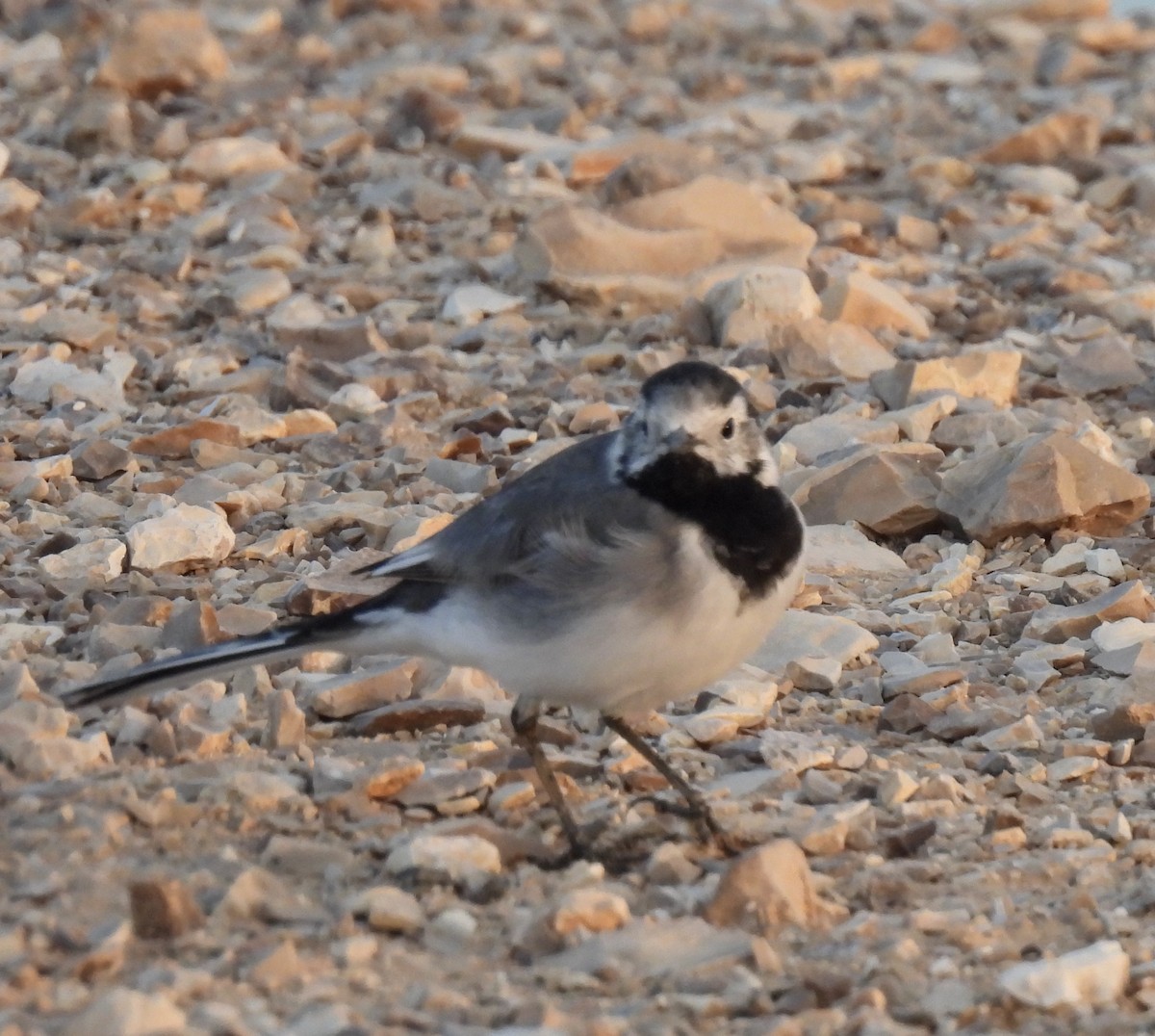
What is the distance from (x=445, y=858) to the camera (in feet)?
14.4

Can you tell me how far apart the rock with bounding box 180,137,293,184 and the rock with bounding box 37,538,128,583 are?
3.66 metres

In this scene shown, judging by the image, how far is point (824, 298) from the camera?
325 inches

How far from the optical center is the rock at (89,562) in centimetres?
609

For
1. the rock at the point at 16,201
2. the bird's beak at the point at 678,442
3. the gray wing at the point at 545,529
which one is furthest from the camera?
the rock at the point at 16,201

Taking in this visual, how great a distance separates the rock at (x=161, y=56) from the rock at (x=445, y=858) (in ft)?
22.2

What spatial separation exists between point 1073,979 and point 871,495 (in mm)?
2993

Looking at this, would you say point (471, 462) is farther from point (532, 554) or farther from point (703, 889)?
point (703, 889)

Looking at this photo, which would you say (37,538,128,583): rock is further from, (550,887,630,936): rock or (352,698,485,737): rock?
(550,887,630,936): rock

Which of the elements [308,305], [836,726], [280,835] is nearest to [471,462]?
[308,305]

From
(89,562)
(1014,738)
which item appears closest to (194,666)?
(89,562)

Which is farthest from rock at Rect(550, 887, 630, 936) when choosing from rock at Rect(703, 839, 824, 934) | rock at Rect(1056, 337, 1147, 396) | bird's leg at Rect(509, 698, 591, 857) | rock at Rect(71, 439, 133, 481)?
rock at Rect(1056, 337, 1147, 396)

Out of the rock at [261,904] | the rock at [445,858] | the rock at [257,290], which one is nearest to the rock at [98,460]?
the rock at [257,290]

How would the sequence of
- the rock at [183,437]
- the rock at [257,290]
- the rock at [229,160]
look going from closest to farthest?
1. the rock at [183,437]
2. the rock at [257,290]
3. the rock at [229,160]

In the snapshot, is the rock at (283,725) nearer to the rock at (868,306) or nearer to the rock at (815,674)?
the rock at (815,674)
